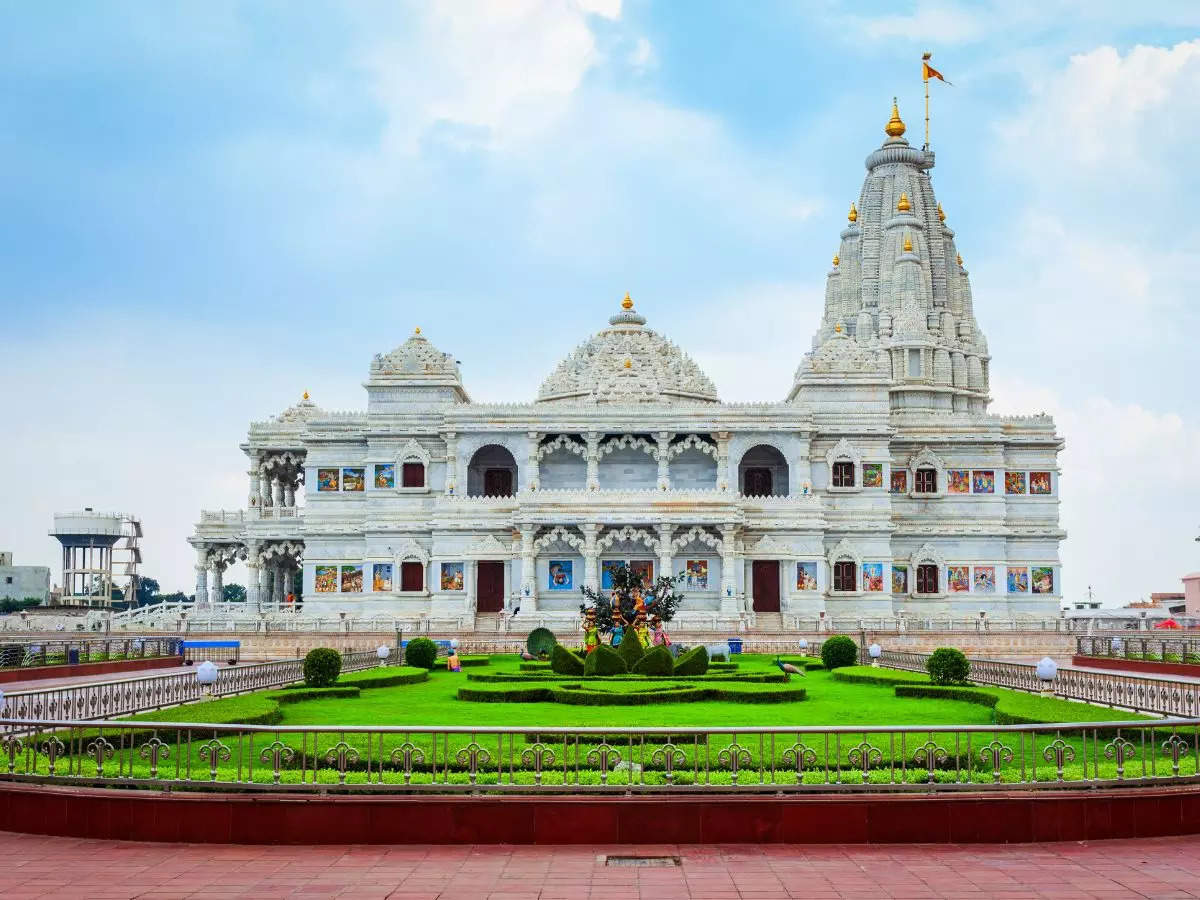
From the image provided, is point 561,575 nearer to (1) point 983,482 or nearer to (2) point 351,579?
(2) point 351,579

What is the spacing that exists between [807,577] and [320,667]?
3151 cm

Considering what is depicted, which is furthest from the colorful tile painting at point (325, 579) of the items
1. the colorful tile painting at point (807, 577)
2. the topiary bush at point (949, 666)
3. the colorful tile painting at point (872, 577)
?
the topiary bush at point (949, 666)

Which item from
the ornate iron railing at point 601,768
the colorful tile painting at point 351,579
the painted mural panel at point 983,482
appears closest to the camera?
the ornate iron railing at point 601,768

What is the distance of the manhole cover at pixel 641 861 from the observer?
37.8ft

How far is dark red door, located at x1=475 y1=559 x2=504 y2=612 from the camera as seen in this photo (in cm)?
5447

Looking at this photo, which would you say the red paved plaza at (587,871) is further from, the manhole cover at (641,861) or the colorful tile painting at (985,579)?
the colorful tile painting at (985,579)

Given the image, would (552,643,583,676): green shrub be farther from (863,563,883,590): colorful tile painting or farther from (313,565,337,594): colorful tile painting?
(313,565,337,594): colorful tile painting

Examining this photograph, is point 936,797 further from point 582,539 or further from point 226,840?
point 582,539

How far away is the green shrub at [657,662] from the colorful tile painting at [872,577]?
2879 centimetres

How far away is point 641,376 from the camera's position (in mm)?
57688

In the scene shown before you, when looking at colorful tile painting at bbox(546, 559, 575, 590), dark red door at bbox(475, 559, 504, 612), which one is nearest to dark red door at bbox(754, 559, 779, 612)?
colorful tile painting at bbox(546, 559, 575, 590)

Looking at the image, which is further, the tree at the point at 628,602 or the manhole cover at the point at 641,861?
the tree at the point at 628,602

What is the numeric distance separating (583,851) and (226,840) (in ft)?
11.3

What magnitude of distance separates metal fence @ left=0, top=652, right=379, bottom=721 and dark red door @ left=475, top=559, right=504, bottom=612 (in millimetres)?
26800
